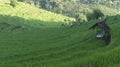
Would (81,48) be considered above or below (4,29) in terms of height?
above

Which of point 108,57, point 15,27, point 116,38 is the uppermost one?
point 108,57

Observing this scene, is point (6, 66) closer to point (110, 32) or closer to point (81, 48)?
point (81, 48)

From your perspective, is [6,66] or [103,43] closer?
[6,66]

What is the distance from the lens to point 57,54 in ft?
189

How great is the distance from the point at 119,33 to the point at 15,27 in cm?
11575

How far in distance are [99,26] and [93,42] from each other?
193 inches

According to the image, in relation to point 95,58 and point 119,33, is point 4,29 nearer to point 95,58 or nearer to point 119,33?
point 119,33

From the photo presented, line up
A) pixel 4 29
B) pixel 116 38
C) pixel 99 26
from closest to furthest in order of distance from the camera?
pixel 116 38 < pixel 99 26 < pixel 4 29

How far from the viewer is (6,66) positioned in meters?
48.8

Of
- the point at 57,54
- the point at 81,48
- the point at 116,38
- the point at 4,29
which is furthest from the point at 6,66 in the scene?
the point at 4,29

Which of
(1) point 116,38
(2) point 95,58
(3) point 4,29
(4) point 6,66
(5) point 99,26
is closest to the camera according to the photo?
(2) point 95,58

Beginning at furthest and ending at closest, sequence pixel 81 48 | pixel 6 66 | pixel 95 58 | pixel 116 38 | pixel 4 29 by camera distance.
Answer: pixel 4 29
pixel 81 48
pixel 116 38
pixel 6 66
pixel 95 58

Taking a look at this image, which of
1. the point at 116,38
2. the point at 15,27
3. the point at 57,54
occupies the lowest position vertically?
the point at 15,27

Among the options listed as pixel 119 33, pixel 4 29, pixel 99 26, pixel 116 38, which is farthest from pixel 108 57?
pixel 4 29
